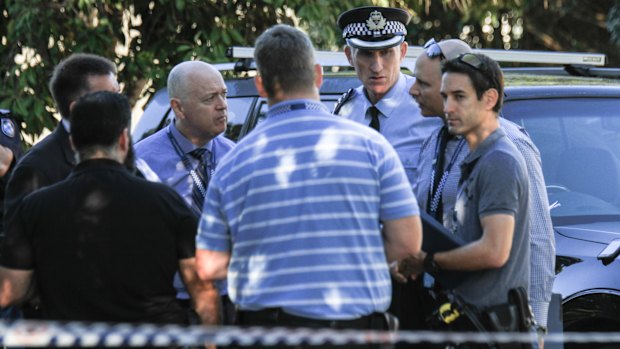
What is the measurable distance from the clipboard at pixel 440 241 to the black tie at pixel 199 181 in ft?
3.95

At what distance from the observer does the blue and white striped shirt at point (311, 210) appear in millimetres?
3730

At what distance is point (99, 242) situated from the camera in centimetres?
390

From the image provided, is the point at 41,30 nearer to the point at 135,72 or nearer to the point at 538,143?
the point at 135,72

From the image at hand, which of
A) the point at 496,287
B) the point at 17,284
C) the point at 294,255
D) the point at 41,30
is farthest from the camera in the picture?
the point at 41,30

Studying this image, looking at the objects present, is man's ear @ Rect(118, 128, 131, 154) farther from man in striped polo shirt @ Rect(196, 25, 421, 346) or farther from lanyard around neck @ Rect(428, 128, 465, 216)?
lanyard around neck @ Rect(428, 128, 465, 216)

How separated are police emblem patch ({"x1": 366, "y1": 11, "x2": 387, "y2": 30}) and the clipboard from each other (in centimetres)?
154

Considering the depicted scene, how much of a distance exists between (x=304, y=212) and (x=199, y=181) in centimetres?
158

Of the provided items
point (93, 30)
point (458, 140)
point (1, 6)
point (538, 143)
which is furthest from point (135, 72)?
point (458, 140)

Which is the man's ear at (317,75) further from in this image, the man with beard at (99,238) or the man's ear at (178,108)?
the man's ear at (178,108)

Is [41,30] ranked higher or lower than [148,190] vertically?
lower

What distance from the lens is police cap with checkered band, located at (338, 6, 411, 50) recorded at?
5605 mm

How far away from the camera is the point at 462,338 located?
4.02 m

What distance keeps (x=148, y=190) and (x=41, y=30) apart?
21.4 ft

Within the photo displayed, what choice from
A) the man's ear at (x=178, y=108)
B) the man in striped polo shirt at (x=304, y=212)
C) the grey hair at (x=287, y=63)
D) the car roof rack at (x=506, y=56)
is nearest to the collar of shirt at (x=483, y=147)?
the man in striped polo shirt at (x=304, y=212)
